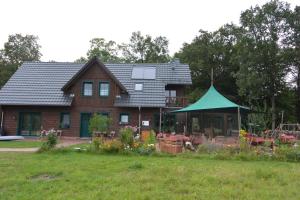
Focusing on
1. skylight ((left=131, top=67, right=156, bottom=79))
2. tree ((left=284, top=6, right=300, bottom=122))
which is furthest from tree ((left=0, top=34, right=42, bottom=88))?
tree ((left=284, top=6, right=300, bottom=122))

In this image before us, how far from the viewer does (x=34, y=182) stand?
694 centimetres

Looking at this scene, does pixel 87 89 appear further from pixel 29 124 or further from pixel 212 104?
pixel 212 104

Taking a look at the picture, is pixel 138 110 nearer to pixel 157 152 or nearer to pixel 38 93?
pixel 38 93

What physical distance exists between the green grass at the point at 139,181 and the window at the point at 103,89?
14.4 metres

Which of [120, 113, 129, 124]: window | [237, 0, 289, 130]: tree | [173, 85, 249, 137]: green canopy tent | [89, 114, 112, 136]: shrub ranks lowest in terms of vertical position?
[89, 114, 112, 136]: shrub

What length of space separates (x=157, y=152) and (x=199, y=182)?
5043 millimetres

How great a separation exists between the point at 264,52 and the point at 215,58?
6668 millimetres

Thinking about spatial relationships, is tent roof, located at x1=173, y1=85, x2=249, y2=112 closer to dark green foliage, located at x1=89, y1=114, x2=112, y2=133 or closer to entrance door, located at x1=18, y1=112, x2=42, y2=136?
dark green foliage, located at x1=89, y1=114, x2=112, y2=133

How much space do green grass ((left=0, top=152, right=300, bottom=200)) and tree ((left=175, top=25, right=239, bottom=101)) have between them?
30329mm

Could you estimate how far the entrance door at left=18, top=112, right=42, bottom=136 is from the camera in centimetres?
2373

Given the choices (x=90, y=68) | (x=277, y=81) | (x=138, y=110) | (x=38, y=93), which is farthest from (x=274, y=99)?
(x=38, y=93)

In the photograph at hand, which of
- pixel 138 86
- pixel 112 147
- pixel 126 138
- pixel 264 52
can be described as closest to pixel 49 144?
pixel 112 147

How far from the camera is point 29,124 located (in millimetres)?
23844

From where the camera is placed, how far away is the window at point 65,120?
77.8 ft
